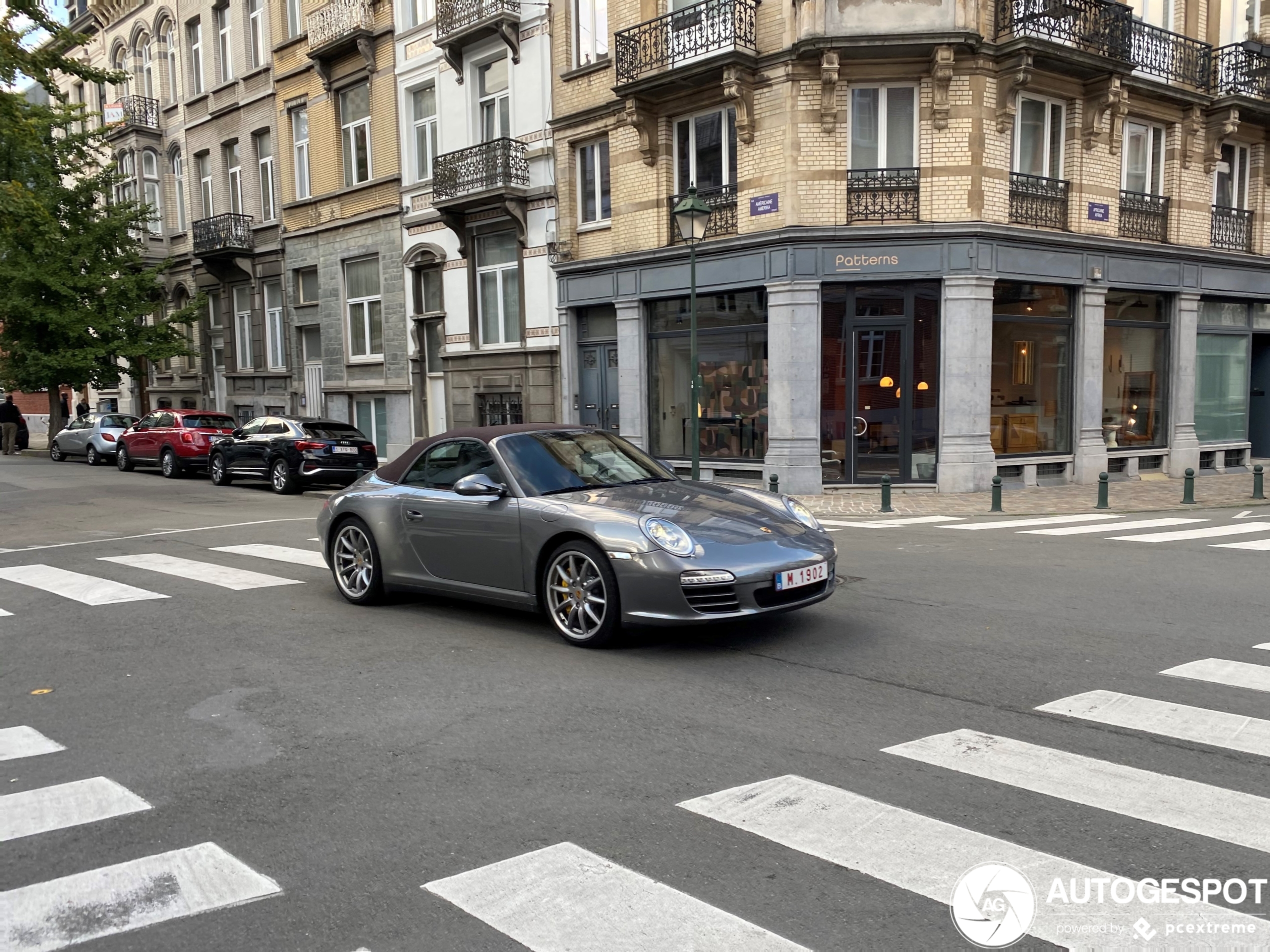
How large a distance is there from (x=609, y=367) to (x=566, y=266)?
7.71ft

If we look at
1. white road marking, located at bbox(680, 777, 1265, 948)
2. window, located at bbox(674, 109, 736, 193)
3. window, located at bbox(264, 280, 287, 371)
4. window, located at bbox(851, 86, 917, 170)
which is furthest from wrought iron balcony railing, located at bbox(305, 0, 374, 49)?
white road marking, located at bbox(680, 777, 1265, 948)

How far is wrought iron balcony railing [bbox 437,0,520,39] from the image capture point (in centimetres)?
2192

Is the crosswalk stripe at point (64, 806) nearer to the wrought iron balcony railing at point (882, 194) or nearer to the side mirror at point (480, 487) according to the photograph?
the side mirror at point (480, 487)

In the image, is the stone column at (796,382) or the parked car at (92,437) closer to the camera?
the stone column at (796,382)

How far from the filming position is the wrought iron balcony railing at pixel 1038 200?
57.7ft

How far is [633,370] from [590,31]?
23.7 ft

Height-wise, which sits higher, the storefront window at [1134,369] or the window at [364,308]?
the window at [364,308]

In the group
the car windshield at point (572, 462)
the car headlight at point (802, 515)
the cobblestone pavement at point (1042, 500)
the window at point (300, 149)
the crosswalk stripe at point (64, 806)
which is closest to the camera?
the crosswalk stripe at point (64, 806)

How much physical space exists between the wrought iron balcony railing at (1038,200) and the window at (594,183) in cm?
782

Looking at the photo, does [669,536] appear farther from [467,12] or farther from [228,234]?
[228,234]

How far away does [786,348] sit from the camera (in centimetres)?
1747

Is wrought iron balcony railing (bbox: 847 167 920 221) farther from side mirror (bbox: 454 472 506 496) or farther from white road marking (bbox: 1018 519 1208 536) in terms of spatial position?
side mirror (bbox: 454 472 506 496)

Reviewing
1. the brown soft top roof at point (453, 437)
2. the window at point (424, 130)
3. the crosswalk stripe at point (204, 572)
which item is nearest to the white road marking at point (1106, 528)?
the brown soft top roof at point (453, 437)

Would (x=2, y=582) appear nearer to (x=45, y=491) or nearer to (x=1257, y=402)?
(x=45, y=491)
